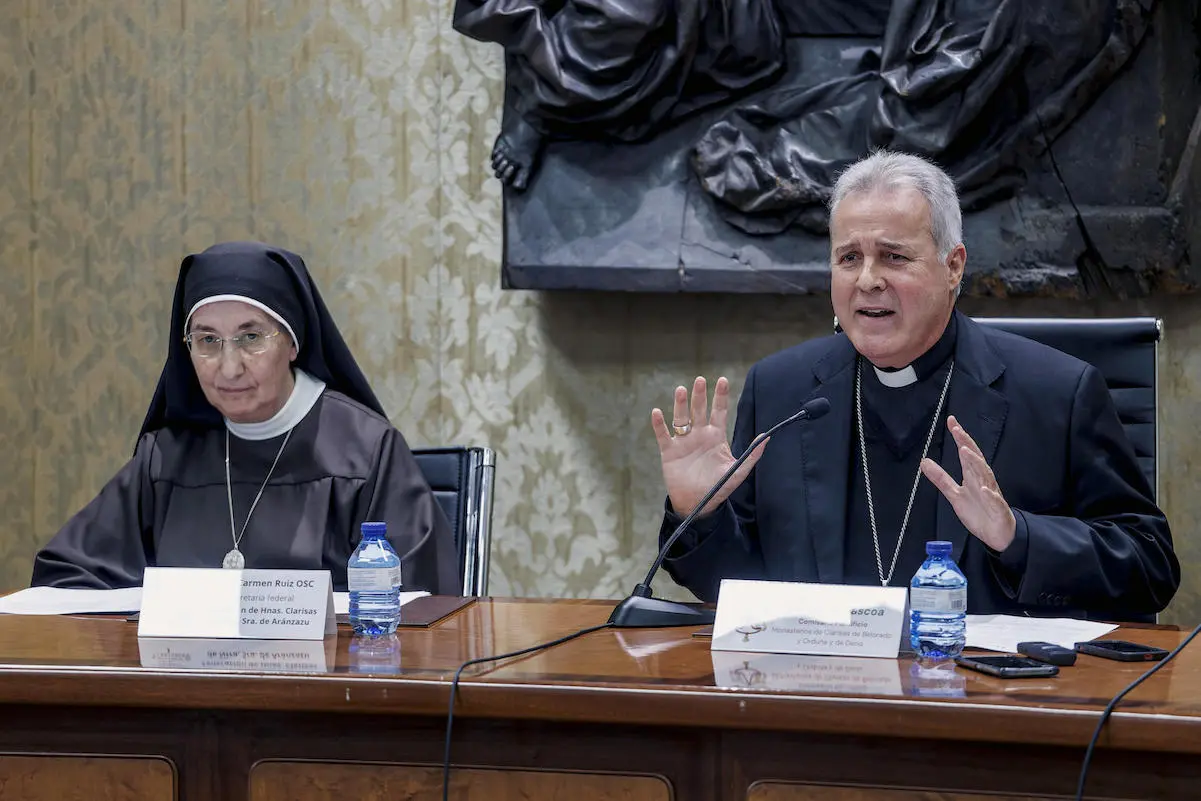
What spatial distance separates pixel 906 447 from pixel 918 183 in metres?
0.50

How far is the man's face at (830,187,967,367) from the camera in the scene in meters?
2.45

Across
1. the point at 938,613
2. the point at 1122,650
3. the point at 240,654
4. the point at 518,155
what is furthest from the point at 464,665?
the point at 518,155

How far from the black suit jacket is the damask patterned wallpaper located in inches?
61.1

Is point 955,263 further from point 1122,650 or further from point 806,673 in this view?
point 806,673

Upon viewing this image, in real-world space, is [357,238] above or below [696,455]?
above

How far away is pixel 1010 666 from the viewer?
5.60 ft

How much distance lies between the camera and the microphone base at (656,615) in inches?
82.7

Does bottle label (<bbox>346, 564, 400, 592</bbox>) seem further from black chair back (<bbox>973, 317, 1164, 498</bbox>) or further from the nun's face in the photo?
black chair back (<bbox>973, 317, 1164, 498</bbox>)

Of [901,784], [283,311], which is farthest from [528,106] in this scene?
[901,784]

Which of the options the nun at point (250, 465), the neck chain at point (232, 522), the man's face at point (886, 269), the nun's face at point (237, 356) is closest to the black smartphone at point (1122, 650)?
the man's face at point (886, 269)

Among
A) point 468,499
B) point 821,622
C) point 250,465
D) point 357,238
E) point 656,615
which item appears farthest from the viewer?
point 357,238

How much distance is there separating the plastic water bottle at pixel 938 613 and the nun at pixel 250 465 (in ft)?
3.90

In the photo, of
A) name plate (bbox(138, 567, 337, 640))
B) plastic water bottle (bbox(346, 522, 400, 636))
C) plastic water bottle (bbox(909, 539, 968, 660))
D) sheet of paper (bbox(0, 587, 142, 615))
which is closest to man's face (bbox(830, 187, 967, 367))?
plastic water bottle (bbox(909, 539, 968, 660))

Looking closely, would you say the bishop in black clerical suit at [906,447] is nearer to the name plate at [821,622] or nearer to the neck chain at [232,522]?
the name plate at [821,622]
